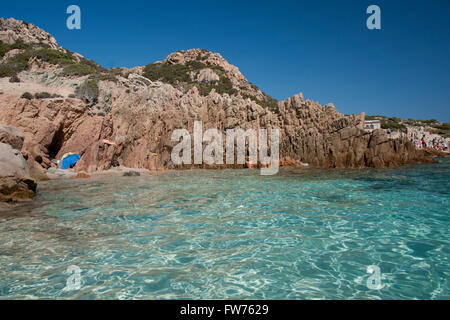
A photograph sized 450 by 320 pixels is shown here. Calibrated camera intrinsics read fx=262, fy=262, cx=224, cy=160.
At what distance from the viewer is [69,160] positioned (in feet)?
69.4

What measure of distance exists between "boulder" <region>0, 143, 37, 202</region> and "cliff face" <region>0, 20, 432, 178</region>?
7.34m

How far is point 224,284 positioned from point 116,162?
77.4ft

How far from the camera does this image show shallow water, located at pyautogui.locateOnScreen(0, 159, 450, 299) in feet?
12.5

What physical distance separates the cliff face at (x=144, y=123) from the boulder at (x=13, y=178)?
734 cm

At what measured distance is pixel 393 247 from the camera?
17.2ft

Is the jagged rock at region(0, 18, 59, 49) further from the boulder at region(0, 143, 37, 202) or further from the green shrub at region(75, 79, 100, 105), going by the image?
the boulder at region(0, 143, 37, 202)

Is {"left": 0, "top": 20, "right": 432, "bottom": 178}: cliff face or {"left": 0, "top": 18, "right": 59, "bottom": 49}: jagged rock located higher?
{"left": 0, "top": 18, "right": 59, "bottom": 49}: jagged rock

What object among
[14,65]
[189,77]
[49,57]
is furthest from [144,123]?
[189,77]

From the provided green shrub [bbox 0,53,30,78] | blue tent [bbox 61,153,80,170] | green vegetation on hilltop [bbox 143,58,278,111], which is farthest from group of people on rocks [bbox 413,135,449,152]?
green shrub [bbox 0,53,30,78]

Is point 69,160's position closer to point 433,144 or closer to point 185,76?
point 185,76

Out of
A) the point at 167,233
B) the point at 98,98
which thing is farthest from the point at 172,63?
the point at 167,233

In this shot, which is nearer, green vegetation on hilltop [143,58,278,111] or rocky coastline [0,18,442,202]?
rocky coastline [0,18,442,202]

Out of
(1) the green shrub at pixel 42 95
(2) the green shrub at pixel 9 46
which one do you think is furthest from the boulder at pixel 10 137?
(2) the green shrub at pixel 9 46
